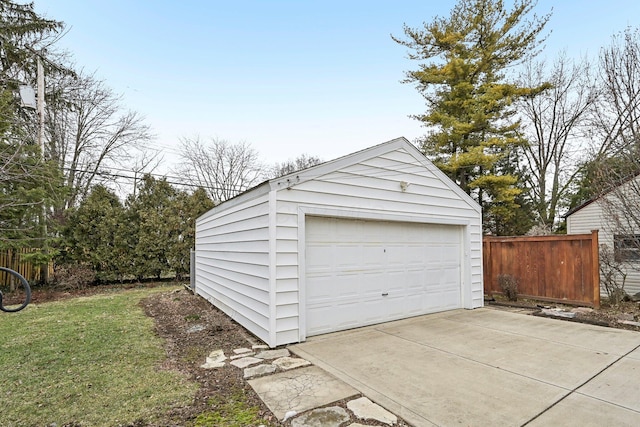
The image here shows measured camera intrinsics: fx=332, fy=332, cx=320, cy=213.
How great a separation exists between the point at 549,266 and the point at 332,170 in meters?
5.82

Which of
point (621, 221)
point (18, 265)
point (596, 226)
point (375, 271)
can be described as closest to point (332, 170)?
point (375, 271)

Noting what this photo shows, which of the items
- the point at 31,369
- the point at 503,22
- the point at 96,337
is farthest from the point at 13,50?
the point at 503,22

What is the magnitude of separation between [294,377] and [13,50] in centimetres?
1384

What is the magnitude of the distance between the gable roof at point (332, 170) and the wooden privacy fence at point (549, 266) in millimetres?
2228

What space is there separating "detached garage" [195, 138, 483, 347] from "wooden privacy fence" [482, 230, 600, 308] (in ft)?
5.14

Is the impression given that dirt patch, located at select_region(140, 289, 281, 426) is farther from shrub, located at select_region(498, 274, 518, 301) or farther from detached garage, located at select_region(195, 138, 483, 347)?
shrub, located at select_region(498, 274, 518, 301)

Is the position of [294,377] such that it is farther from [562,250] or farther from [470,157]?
[470,157]

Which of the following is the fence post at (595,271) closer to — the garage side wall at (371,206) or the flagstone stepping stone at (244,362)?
the garage side wall at (371,206)

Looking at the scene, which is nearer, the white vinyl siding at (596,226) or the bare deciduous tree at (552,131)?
the white vinyl siding at (596,226)

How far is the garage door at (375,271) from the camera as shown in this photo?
4980mm

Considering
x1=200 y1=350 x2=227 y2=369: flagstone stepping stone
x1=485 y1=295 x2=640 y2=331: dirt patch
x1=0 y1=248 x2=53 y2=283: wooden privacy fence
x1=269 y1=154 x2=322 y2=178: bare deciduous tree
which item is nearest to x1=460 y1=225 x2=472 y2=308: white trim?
x1=485 y1=295 x2=640 y2=331: dirt patch

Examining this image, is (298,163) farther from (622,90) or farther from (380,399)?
(380,399)

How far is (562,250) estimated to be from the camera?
7.26 metres

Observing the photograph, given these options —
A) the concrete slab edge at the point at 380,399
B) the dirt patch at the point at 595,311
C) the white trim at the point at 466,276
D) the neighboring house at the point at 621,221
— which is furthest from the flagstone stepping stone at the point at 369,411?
the neighboring house at the point at 621,221
